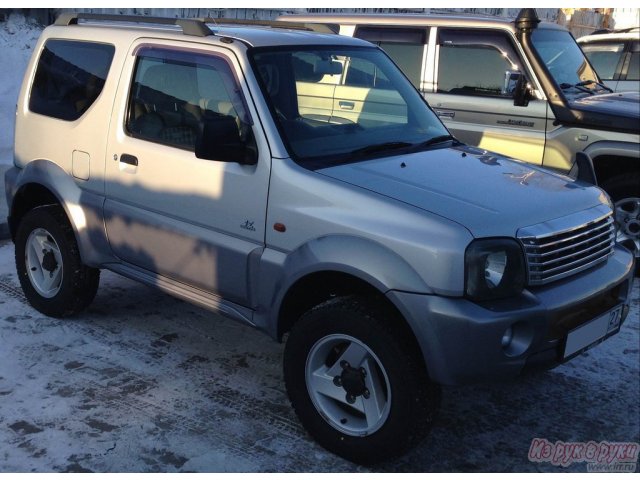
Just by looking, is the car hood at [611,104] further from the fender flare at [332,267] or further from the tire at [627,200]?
the fender flare at [332,267]

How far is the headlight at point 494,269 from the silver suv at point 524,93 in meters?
3.41

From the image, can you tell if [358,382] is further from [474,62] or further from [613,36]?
[613,36]

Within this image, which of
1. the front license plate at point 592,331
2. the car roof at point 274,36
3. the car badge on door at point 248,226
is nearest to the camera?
the front license plate at point 592,331

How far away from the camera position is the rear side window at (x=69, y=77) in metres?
4.40

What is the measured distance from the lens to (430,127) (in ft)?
14.0

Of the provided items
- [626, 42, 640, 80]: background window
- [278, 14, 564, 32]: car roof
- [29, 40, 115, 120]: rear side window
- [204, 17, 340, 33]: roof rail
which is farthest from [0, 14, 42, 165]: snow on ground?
[626, 42, 640, 80]: background window

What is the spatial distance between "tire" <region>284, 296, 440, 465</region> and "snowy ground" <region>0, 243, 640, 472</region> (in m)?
0.16

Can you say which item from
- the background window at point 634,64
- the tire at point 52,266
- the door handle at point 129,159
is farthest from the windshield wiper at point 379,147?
the background window at point 634,64

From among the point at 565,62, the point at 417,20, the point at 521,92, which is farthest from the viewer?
the point at 417,20

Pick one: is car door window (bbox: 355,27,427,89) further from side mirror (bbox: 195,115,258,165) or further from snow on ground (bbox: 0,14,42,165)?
snow on ground (bbox: 0,14,42,165)

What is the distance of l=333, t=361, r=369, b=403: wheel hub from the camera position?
3.26 meters

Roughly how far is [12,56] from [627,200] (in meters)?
6.89

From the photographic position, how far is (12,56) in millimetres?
8477

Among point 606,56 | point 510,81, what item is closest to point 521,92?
point 510,81
